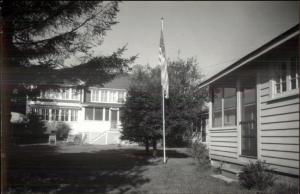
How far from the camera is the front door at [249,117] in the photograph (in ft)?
32.4

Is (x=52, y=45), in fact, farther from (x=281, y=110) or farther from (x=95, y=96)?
(x=95, y=96)

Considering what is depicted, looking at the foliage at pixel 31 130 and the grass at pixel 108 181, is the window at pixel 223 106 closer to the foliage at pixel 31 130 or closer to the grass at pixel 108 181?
the grass at pixel 108 181

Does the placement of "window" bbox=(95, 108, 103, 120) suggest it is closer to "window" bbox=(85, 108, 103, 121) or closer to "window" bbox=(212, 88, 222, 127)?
"window" bbox=(85, 108, 103, 121)

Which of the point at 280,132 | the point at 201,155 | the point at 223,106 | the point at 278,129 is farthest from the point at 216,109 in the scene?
the point at 280,132

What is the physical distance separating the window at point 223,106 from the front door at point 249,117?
0.70 m

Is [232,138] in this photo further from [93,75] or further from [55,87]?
[55,87]

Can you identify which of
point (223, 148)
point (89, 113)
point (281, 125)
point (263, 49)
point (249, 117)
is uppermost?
point (263, 49)

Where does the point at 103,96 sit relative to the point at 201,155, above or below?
above

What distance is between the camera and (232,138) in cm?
1061

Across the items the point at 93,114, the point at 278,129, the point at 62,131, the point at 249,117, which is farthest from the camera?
the point at 93,114

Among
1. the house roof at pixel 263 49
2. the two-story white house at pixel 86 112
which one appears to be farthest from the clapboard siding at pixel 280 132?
the two-story white house at pixel 86 112

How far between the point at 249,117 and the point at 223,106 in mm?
1293

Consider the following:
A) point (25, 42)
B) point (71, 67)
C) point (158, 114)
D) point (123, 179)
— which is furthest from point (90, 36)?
point (158, 114)

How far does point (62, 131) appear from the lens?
113ft
